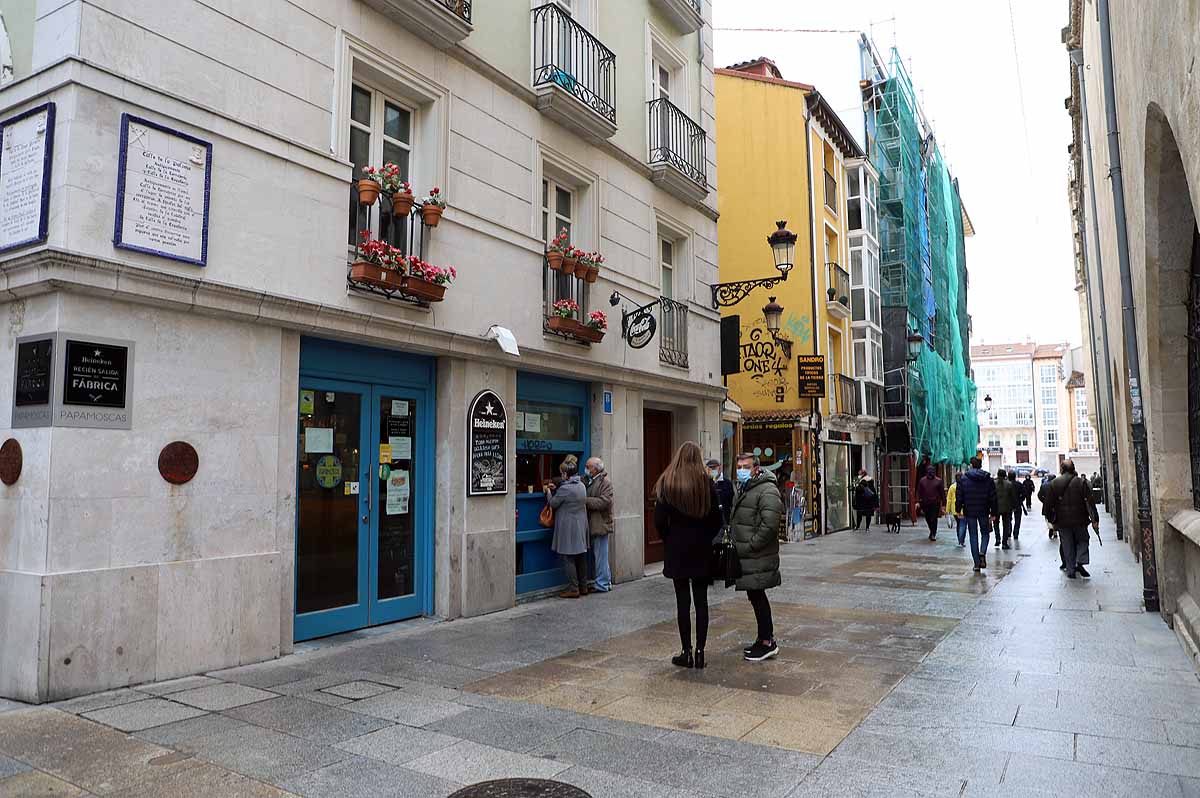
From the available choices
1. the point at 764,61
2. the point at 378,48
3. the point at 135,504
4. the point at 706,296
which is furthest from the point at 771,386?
the point at 135,504

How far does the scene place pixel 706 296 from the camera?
14.7m

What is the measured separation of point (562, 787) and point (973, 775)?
2165mm

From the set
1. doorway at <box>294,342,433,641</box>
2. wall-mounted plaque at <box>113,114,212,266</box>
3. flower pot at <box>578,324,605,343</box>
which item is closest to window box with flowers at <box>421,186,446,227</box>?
doorway at <box>294,342,433,641</box>

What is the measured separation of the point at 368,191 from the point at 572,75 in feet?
15.2

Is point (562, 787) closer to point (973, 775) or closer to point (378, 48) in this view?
point (973, 775)

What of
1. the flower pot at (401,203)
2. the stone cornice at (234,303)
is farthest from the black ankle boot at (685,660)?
the flower pot at (401,203)

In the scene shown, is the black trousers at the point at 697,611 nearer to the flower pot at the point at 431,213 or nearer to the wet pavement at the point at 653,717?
the wet pavement at the point at 653,717

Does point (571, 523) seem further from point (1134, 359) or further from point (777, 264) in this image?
point (1134, 359)

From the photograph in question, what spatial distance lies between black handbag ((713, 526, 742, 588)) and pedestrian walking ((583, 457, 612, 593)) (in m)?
3.80

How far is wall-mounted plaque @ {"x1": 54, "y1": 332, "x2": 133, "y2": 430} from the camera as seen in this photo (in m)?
5.62

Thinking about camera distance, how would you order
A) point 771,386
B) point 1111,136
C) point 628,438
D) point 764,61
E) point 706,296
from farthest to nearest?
point 764,61
point 771,386
point 706,296
point 628,438
point 1111,136

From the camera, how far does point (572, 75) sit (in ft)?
36.9

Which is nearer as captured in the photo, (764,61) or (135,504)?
(135,504)

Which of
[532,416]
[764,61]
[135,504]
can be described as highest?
[764,61]
